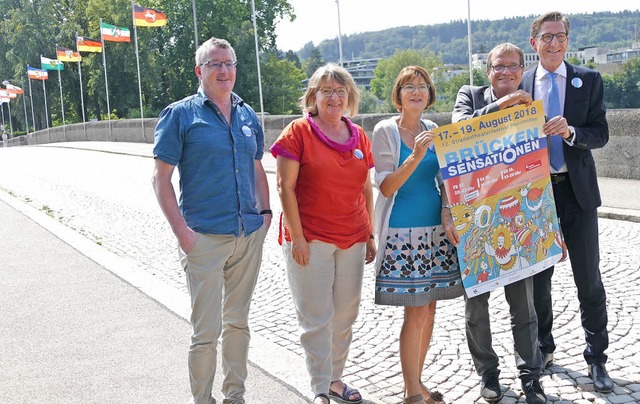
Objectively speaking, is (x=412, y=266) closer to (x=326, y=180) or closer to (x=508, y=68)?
(x=326, y=180)

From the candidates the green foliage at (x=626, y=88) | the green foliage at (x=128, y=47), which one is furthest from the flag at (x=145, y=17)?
the green foliage at (x=626, y=88)

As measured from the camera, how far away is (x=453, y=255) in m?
4.27

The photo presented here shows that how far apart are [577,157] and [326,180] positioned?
1.49 meters

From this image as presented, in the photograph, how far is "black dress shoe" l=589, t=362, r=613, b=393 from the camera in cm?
423

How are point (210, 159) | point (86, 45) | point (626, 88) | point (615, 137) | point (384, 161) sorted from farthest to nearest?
point (626, 88), point (86, 45), point (615, 137), point (384, 161), point (210, 159)

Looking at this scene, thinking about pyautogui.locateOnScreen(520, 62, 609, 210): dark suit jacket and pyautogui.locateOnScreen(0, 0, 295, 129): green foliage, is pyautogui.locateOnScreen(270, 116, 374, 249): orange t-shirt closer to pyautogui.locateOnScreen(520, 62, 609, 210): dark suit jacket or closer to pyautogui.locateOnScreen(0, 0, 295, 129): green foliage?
pyautogui.locateOnScreen(520, 62, 609, 210): dark suit jacket

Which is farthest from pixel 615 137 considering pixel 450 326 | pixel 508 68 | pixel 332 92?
pixel 332 92

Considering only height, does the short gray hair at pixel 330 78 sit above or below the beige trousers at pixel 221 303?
above

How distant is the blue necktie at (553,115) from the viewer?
4.41 metres

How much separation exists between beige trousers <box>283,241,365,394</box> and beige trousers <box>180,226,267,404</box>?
0.30 metres

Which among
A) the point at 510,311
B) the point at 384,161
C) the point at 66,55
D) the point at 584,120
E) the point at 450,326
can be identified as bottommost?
the point at 450,326

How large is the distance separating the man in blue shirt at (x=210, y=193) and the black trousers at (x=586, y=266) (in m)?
1.77

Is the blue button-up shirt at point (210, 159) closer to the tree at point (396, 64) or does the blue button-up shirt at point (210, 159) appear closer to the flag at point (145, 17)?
the flag at point (145, 17)

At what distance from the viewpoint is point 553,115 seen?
444cm
